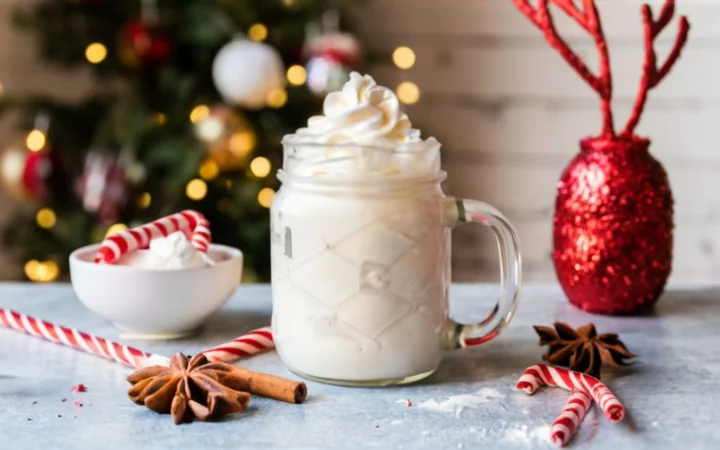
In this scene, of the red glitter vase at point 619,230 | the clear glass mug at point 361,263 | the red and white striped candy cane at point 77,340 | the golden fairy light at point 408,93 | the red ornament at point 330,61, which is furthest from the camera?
the golden fairy light at point 408,93

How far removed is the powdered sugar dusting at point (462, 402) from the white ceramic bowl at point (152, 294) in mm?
332

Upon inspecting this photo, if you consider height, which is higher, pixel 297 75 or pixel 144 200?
pixel 297 75

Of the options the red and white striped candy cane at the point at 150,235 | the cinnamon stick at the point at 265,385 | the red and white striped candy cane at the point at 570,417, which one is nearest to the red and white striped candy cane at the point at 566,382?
the red and white striped candy cane at the point at 570,417

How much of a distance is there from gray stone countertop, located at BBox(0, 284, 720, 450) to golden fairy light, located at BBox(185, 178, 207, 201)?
1.18 metres

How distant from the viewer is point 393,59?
273 centimetres

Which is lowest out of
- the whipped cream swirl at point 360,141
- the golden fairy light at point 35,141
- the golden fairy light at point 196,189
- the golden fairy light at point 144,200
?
the golden fairy light at point 144,200

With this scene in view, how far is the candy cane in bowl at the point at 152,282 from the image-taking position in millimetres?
1017

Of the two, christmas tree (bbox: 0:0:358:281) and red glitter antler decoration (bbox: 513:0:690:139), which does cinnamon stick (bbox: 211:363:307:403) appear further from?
christmas tree (bbox: 0:0:358:281)

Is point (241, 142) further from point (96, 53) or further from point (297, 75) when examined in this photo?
point (96, 53)

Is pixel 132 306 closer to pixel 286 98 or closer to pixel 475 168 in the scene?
pixel 286 98

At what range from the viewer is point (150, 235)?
1.09 meters

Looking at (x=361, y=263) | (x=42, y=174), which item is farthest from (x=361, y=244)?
(x=42, y=174)

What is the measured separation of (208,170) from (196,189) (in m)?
0.06

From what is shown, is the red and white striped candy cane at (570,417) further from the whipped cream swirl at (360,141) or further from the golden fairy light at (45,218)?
the golden fairy light at (45,218)
